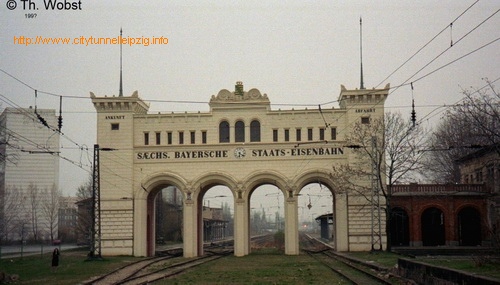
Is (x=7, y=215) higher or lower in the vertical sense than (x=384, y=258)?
higher

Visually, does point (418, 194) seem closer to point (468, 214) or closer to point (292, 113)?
point (468, 214)

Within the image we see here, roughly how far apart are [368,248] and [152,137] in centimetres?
1846

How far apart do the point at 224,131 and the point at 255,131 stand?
7.88ft

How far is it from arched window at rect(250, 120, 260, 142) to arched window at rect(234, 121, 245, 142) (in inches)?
24.4

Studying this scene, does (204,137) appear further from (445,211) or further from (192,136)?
(445,211)

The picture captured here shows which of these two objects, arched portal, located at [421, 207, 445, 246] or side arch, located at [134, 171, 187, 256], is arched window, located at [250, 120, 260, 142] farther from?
arched portal, located at [421, 207, 445, 246]

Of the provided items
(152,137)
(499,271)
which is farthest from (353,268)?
(152,137)

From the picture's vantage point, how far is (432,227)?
53.6 metres

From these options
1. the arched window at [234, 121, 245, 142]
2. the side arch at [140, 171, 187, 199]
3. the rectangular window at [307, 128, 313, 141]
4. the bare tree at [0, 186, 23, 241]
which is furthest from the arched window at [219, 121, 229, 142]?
the bare tree at [0, 186, 23, 241]

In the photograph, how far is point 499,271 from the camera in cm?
1916

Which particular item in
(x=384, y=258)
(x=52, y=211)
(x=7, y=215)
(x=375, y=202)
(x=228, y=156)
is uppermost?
(x=228, y=156)

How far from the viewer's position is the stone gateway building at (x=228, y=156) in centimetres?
4697

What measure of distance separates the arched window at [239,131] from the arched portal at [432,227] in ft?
58.2

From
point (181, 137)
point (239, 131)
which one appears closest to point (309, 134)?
point (239, 131)
